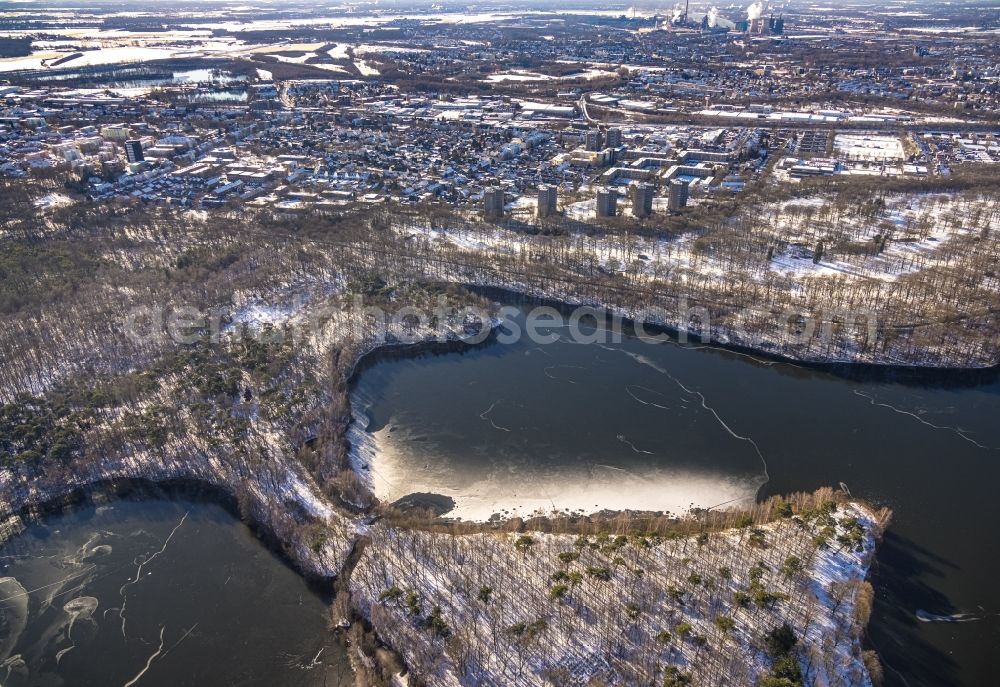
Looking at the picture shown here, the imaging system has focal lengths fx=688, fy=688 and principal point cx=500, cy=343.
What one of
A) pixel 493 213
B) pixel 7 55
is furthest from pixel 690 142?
pixel 7 55

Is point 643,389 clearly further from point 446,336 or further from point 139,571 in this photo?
point 139,571

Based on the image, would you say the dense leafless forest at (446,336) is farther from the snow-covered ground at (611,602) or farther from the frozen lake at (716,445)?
the frozen lake at (716,445)

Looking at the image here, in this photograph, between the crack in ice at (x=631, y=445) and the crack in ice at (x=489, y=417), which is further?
the crack in ice at (x=489, y=417)

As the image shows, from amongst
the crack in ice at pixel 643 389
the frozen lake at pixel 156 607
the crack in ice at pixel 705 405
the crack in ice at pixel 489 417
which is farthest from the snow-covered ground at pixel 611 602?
the crack in ice at pixel 643 389

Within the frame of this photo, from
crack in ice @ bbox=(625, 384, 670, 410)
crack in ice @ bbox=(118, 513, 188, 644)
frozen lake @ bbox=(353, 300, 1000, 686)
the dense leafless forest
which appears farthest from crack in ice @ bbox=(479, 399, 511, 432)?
crack in ice @ bbox=(118, 513, 188, 644)

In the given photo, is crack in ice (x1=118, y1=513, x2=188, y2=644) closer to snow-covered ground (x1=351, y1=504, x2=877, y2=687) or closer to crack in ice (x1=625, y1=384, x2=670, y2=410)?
snow-covered ground (x1=351, y1=504, x2=877, y2=687)

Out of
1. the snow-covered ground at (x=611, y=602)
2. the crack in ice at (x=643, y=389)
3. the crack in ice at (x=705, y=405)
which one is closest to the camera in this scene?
the snow-covered ground at (x=611, y=602)

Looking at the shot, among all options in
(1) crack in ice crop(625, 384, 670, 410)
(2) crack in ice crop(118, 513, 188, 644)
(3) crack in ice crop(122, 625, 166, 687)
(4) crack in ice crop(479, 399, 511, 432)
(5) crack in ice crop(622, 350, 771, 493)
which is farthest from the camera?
(1) crack in ice crop(625, 384, 670, 410)

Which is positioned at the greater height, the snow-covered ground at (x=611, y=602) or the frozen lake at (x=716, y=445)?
the snow-covered ground at (x=611, y=602)

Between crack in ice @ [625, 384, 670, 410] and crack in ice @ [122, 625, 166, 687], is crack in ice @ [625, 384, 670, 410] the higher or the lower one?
the higher one

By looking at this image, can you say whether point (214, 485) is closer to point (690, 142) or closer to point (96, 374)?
point (96, 374)

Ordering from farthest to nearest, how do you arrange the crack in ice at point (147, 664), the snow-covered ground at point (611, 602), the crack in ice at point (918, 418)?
the crack in ice at point (918, 418), the crack in ice at point (147, 664), the snow-covered ground at point (611, 602)
